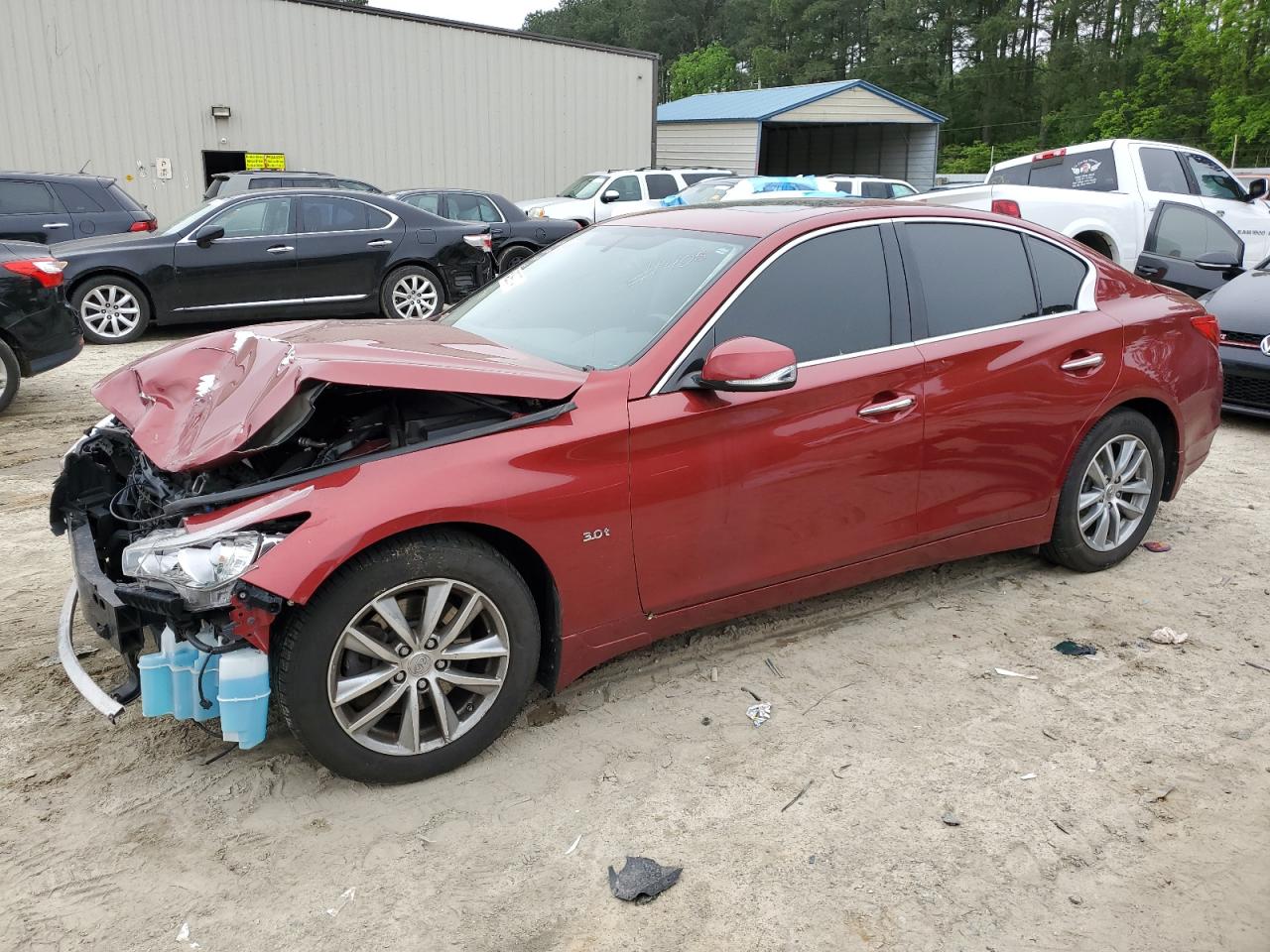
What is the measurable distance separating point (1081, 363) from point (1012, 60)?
56.9 metres

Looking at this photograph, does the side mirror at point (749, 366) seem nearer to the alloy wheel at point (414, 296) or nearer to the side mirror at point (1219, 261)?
the side mirror at point (1219, 261)

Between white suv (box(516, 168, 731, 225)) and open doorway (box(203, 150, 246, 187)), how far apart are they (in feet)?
19.0

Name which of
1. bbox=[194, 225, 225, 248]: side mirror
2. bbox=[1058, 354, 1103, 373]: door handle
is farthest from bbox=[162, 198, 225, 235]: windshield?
bbox=[1058, 354, 1103, 373]: door handle

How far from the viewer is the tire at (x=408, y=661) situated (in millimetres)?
2828

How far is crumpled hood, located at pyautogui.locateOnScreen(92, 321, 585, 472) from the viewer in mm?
2979

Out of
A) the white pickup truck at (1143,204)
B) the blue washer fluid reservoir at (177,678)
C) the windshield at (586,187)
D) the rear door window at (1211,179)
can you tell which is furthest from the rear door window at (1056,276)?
the windshield at (586,187)

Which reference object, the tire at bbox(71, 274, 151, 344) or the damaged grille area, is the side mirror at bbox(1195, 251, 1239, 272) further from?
the tire at bbox(71, 274, 151, 344)

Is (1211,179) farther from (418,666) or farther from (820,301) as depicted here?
(418,666)

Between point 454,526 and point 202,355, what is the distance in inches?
49.1

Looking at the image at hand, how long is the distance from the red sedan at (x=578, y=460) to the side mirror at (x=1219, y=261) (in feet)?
18.1

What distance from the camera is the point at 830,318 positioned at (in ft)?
12.5

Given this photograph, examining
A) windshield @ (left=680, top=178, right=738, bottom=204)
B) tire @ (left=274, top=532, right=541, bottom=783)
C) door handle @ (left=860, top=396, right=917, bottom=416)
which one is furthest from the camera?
windshield @ (left=680, top=178, right=738, bottom=204)

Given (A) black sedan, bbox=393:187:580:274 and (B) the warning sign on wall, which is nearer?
(A) black sedan, bbox=393:187:580:274

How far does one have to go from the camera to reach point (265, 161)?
20641 millimetres
